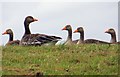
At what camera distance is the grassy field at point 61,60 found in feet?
45.8

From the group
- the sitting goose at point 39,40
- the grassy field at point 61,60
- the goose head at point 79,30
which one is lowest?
the grassy field at point 61,60

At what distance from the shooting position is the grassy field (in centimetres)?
1395

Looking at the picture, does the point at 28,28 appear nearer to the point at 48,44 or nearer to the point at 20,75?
the point at 48,44

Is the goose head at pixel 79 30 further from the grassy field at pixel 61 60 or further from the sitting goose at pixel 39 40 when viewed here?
the grassy field at pixel 61 60

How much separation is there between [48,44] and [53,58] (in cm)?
400

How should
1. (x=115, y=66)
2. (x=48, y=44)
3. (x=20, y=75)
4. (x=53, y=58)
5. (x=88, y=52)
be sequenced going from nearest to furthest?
(x=20, y=75) → (x=115, y=66) → (x=53, y=58) → (x=88, y=52) → (x=48, y=44)

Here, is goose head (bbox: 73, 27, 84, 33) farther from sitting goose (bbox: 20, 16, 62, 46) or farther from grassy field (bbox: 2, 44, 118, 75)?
grassy field (bbox: 2, 44, 118, 75)

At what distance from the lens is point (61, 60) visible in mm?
15305

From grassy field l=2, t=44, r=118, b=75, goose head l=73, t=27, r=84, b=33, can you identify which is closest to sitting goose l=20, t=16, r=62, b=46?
grassy field l=2, t=44, r=118, b=75

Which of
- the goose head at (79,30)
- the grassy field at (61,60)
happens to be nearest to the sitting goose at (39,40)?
the grassy field at (61,60)

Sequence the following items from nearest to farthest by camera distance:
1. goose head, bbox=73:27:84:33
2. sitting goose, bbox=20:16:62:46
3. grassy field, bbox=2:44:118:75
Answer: grassy field, bbox=2:44:118:75 → sitting goose, bbox=20:16:62:46 → goose head, bbox=73:27:84:33

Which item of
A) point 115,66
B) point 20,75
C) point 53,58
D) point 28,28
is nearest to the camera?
point 20,75

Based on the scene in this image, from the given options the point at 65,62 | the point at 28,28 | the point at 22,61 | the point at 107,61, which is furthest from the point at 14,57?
the point at 28,28

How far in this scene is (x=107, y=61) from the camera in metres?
15.0
